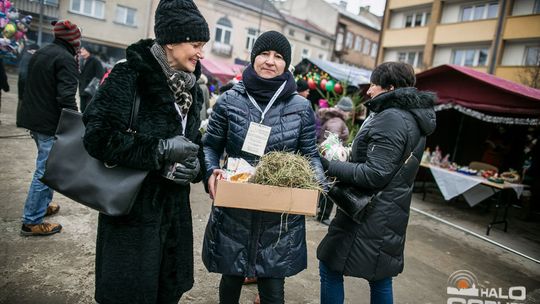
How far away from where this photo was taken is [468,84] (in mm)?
6695

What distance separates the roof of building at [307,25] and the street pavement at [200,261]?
26334mm

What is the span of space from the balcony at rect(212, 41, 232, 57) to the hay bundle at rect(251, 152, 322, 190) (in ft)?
85.7

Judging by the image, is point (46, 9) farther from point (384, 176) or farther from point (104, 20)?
point (384, 176)

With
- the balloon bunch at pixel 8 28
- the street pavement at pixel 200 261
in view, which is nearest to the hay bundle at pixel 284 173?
the street pavement at pixel 200 261

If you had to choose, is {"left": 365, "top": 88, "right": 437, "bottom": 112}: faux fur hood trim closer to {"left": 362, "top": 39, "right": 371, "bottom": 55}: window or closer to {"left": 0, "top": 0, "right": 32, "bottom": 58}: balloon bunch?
{"left": 0, "top": 0, "right": 32, "bottom": 58}: balloon bunch

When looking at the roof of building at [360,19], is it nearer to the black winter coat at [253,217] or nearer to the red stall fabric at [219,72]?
the red stall fabric at [219,72]

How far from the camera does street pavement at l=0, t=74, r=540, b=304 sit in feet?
8.81

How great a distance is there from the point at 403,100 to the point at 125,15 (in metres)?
26.1

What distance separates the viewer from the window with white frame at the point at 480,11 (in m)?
20.6

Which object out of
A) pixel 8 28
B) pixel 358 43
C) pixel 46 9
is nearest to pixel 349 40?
pixel 358 43

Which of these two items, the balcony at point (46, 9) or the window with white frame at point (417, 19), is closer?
the balcony at point (46, 9)

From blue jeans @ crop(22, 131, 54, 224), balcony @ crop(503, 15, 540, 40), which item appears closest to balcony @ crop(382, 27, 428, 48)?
balcony @ crop(503, 15, 540, 40)

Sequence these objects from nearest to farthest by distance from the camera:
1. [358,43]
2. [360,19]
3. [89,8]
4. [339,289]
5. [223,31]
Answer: [339,289] → [89,8] → [223,31] → [358,43] → [360,19]

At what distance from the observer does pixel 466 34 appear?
21281mm
